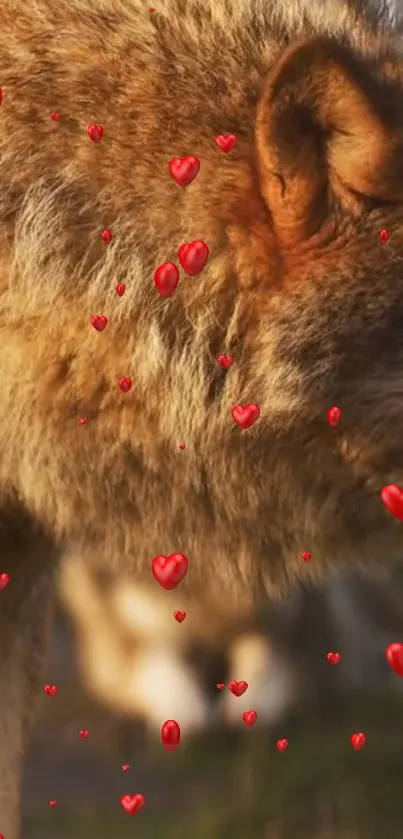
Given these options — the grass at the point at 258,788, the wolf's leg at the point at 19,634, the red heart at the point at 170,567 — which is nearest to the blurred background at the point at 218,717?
the grass at the point at 258,788

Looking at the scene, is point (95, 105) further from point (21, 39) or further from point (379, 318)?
point (379, 318)

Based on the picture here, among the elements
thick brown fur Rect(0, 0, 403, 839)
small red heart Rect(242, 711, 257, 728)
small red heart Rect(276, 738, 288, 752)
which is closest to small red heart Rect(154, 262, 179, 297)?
thick brown fur Rect(0, 0, 403, 839)

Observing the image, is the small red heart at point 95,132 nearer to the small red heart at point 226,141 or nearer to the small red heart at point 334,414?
the small red heart at point 226,141

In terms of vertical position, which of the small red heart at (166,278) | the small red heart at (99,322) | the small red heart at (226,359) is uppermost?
the small red heart at (166,278)

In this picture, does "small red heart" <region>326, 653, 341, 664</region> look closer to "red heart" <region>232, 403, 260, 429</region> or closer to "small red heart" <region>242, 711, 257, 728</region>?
"small red heart" <region>242, 711, 257, 728</region>

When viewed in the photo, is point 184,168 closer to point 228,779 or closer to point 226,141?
point 226,141

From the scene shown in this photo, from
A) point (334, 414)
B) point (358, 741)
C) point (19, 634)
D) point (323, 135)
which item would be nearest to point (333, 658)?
point (358, 741)

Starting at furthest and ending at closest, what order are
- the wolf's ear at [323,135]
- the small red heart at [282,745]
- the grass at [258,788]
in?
the small red heart at [282,745] < the grass at [258,788] < the wolf's ear at [323,135]
